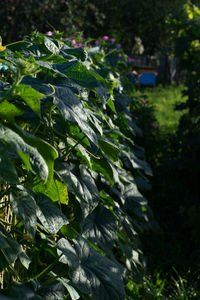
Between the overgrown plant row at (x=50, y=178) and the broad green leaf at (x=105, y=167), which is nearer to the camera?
the overgrown plant row at (x=50, y=178)

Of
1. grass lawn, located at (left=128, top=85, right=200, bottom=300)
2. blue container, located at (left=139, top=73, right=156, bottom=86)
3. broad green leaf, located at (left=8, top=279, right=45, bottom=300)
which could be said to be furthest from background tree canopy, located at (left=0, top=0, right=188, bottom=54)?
broad green leaf, located at (left=8, top=279, right=45, bottom=300)

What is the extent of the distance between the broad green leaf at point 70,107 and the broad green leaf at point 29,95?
13 cm

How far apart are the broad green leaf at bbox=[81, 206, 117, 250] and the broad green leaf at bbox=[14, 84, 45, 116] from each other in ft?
2.92

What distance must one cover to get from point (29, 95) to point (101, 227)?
101cm

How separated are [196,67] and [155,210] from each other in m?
1.52

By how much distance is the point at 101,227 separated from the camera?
189 cm

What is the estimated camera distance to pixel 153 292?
8.53 feet

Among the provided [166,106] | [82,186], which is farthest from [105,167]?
[166,106]

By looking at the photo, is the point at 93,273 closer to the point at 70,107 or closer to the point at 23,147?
the point at 70,107

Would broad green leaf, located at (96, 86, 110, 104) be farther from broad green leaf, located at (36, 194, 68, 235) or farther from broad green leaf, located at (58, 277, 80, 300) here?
broad green leaf, located at (58, 277, 80, 300)

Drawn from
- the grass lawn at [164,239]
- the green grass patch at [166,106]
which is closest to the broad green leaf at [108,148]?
the grass lawn at [164,239]

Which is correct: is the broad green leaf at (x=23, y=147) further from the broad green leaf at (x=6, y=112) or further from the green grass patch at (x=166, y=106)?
the green grass patch at (x=166, y=106)

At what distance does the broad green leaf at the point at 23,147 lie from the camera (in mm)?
854

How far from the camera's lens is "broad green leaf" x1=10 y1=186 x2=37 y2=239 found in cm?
114
